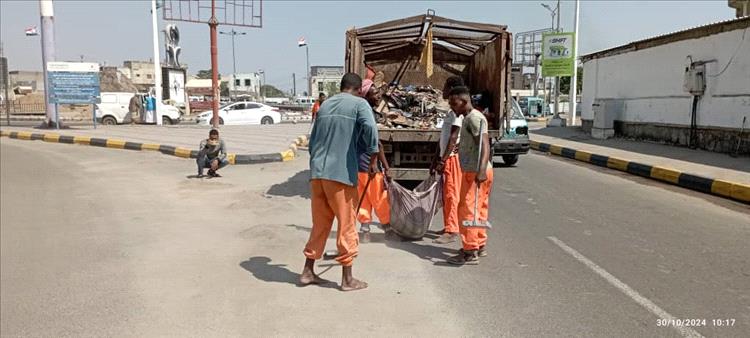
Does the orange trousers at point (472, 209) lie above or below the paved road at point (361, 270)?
above

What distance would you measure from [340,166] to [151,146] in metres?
13.3

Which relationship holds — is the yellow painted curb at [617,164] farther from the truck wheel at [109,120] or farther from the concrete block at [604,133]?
the truck wheel at [109,120]

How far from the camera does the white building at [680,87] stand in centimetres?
1430

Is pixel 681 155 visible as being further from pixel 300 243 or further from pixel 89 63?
Result: pixel 89 63

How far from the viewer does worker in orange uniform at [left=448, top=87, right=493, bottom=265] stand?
5309mm

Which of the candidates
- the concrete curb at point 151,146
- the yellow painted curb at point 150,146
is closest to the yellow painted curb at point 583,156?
the concrete curb at point 151,146

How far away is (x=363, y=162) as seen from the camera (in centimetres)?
503

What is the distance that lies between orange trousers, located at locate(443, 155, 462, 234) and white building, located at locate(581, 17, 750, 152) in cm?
1086

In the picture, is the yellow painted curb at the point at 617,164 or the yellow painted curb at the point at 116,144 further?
the yellow painted curb at the point at 116,144

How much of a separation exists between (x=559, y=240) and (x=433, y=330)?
2.94 metres

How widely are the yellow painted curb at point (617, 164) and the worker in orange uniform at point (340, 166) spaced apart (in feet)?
34.0

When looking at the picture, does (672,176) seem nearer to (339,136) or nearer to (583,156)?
(583,156)

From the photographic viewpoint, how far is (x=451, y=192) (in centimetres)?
626
